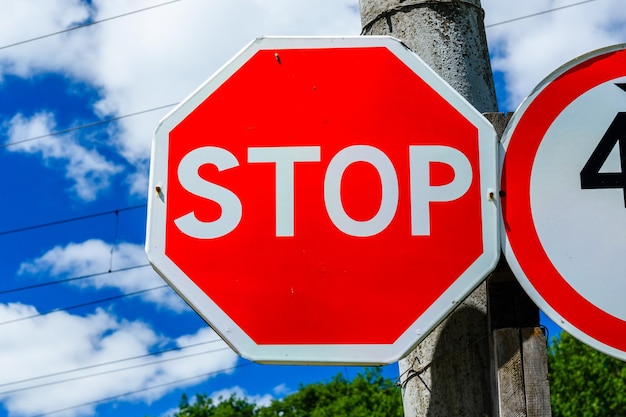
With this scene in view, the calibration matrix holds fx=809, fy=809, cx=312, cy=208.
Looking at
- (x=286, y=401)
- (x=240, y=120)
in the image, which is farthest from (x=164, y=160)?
(x=286, y=401)

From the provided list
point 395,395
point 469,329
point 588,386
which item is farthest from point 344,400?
point 469,329

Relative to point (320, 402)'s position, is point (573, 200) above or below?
below

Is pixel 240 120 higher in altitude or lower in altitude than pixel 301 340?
higher

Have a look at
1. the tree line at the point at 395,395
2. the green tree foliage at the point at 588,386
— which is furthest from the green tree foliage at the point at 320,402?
the green tree foliage at the point at 588,386

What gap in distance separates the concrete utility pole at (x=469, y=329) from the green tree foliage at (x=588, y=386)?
18.2 meters

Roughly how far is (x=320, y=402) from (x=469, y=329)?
31.5 m

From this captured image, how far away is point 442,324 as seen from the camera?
1.75 metres

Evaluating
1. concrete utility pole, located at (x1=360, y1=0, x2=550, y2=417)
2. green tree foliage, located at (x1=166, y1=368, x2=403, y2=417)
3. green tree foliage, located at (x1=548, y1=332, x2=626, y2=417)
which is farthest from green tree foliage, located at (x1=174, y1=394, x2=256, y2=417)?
concrete utility pole, located at (x1=360, y1=0, x2=550, y2=417)

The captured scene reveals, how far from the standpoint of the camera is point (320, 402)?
32.3 metres

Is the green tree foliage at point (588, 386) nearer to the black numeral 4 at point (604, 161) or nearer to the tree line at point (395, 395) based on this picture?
the tree line at point (395, 395)

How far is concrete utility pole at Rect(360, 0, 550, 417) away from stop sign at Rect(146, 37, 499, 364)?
85 millimetres

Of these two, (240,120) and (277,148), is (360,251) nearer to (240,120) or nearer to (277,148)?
(277,148)

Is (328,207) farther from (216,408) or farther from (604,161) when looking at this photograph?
(216,408)

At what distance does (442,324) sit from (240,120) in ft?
2.06
